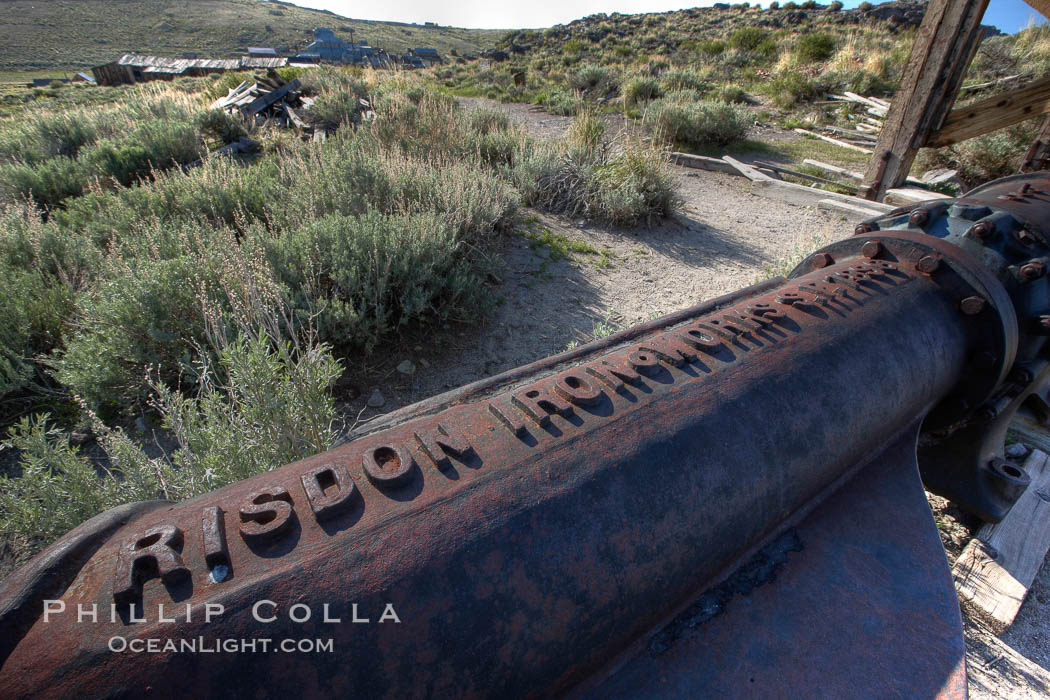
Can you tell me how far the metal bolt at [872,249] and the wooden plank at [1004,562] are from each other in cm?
134

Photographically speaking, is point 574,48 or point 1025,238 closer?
point 1025,238

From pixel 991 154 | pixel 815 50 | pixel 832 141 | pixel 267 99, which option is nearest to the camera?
pixel 991 154

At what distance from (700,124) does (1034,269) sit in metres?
8.81

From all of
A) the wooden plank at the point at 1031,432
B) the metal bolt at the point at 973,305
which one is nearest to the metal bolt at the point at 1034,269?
the metal bolt at the point at 973,305

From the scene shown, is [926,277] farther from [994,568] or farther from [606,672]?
[606,672]

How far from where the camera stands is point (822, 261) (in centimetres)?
187

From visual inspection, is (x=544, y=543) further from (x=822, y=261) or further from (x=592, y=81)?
(x=592, y=81)

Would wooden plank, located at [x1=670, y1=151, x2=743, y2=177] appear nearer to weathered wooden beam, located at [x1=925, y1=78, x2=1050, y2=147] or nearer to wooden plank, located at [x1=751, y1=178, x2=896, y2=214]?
wooden plank, located at [x1=751, y1=178, x2=896, y2=214]

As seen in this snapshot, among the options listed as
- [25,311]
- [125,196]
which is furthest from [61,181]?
[25,311]

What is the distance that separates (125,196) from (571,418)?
5886 mm

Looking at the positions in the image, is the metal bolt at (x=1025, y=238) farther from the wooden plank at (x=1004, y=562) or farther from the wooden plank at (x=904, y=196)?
the wooden plank at (x=904, y=196)

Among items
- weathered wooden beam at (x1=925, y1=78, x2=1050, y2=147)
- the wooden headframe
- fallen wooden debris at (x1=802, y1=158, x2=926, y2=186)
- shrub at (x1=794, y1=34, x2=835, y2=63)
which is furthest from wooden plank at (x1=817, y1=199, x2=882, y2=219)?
shrub at (x1=794, y1=34, x2=835, y2=63)

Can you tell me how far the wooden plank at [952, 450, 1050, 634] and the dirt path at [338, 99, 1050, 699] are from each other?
96 millimetres

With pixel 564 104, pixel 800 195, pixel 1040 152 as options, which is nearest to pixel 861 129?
pixel 800 195
